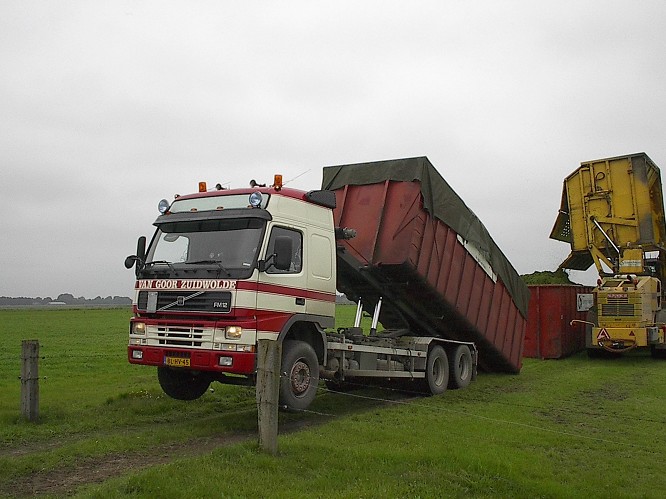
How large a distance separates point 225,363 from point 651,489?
4869 mm

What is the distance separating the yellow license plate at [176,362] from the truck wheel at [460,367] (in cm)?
639

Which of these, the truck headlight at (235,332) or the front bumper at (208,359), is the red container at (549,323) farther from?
the truck headlight at (235,332)

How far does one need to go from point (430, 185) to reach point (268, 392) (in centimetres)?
590

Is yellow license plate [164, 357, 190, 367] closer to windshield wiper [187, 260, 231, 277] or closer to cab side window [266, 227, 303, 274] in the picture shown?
windshield wiper [187, 260, 231, 277]

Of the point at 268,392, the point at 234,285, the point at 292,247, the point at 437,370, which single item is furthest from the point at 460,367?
the point at 268,392

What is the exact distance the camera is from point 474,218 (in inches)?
533

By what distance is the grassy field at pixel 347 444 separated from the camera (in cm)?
621

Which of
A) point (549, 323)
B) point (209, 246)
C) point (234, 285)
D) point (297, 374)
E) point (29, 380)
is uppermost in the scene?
point (209, 246)

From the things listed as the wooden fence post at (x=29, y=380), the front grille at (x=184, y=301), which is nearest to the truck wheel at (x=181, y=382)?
the front grille at (x=184, y=301)

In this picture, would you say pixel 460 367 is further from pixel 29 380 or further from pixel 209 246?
pixel 29 380

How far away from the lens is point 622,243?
20094 mm

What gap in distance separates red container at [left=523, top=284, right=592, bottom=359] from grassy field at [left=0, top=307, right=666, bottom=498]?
5.95 meters

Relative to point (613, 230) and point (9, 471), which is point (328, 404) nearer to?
point (9, 471)

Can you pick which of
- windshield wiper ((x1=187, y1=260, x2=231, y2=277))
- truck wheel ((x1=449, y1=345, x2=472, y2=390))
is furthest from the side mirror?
truck wheel ((x1=449, y1=345, x2=472, y2=390))
